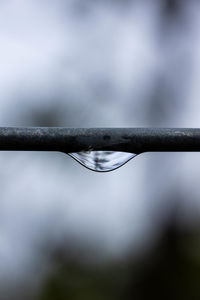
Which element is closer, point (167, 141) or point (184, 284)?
point (167, 141)

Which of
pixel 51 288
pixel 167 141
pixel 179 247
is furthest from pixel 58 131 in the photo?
pixel 179 247

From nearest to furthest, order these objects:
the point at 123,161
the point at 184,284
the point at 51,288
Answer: the point at 123,161, the point at 51,288, the point at 184,284

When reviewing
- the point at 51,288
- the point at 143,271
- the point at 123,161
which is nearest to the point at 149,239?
the point at 143,271

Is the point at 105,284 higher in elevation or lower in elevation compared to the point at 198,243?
lower

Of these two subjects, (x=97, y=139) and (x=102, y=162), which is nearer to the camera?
(x=97, y=139)

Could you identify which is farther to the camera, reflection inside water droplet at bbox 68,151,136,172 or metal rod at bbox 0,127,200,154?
reflection inside water droplet at bbox 68,151,136,172

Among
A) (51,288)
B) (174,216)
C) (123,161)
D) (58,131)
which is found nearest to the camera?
(58,131)

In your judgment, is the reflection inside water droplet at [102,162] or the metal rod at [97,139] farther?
the reflection inside water droplet at [102,162]

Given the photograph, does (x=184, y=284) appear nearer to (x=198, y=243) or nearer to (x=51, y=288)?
(x=198, y=243)
